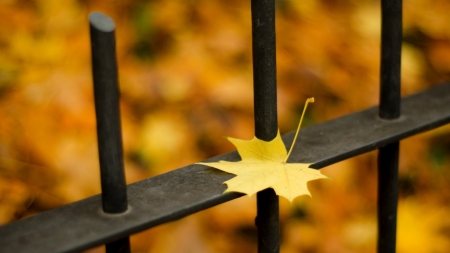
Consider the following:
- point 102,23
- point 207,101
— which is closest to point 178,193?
point 102,23

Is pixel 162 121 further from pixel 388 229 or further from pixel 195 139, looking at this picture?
pixel 388 229

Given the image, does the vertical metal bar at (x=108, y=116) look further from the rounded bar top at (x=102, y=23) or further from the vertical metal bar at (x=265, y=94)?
the vertical metal bar at (x=265, y=94)

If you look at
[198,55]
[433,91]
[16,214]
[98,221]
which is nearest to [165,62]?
[198,55]

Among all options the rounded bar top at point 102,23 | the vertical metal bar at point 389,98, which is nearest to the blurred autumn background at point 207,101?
the vertical metal bar at point 389,98

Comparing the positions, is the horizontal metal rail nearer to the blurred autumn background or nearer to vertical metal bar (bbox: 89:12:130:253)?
vertical metal bar (bbox: 89:12:130:253)

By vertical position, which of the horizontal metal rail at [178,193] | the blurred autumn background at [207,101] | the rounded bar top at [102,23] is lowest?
the blurred autumn background at [207,101]

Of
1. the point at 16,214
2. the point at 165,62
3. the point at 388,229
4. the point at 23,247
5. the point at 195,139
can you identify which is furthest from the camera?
the point at 165,62
